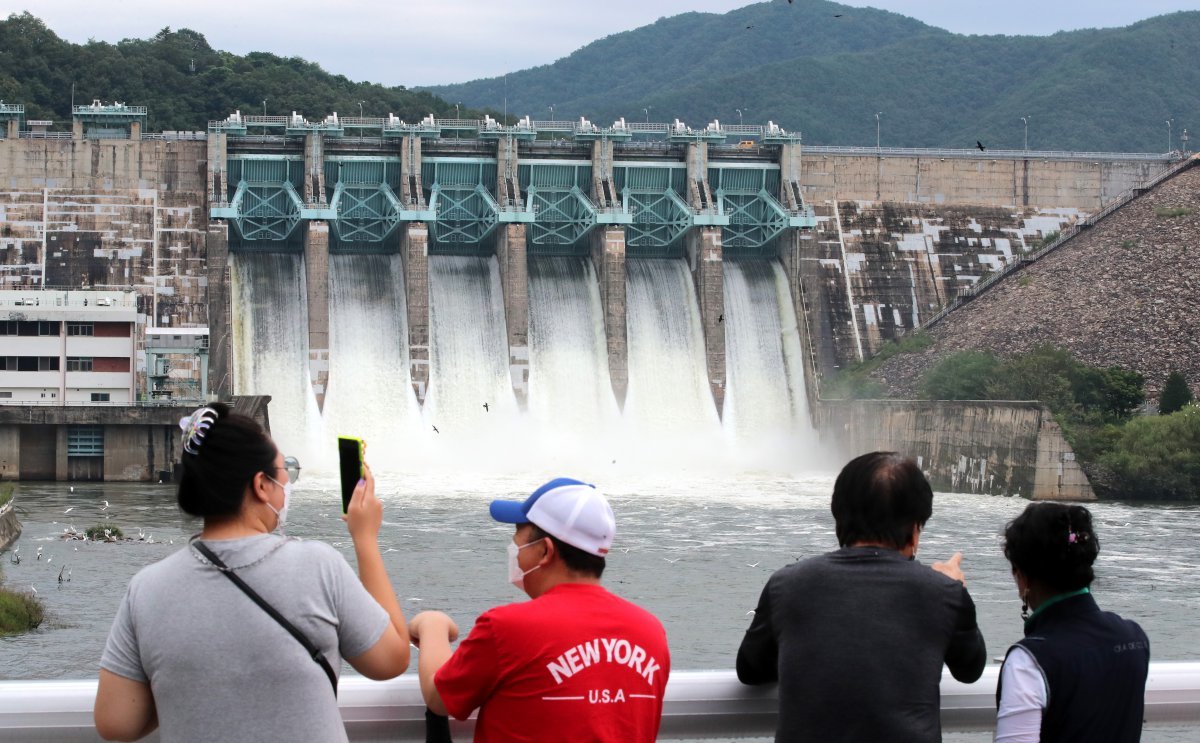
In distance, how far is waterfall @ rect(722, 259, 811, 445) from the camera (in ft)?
206

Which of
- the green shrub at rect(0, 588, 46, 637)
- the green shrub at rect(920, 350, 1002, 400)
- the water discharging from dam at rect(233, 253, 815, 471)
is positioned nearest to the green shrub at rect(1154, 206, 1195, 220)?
the green shrub at rect(920, 350, 1002, 400)

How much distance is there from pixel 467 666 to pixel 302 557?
600 millimetres

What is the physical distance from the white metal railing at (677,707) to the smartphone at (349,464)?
0.58 metres

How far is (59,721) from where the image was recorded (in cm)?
501

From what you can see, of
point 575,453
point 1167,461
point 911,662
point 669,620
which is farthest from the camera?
point 575,453

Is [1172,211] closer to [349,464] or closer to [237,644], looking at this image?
[349,464]

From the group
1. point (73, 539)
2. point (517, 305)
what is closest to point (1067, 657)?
point (73, 539)

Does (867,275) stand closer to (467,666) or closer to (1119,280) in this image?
(1119,280)

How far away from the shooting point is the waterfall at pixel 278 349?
57938 mm

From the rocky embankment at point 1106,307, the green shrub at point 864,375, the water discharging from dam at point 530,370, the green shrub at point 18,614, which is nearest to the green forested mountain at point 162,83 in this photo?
the water discharging from dam at point 530,370

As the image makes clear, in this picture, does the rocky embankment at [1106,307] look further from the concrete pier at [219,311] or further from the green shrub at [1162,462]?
the concrete pier at [219,311]

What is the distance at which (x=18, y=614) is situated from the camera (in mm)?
27906

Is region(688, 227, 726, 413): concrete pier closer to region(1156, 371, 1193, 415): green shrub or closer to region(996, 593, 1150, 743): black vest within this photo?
region(1156, 371, 1193, 415): green shrub

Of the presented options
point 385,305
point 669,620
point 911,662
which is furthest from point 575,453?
point 911,662
